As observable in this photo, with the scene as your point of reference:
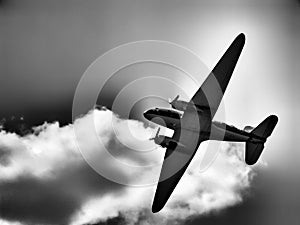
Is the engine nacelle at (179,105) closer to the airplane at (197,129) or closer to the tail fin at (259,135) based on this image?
the airplane at (197,129)

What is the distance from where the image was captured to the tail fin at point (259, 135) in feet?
20.8

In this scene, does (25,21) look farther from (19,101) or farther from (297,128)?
(297,128)

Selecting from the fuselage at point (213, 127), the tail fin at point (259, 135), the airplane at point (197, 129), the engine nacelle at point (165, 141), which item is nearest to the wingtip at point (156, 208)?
the airplane at point (197, 129)

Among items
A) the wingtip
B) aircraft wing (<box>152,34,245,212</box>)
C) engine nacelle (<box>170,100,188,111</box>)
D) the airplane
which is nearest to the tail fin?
the airplane

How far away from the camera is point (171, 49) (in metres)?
6.79

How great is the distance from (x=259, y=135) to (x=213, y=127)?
2.58ft

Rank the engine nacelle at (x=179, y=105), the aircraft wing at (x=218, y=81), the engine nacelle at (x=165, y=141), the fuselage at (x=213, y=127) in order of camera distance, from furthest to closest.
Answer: the fuselage at (x=213, y=127) → the engine nacelle at (x=165, y=141) → the engine nacelle at (x=179, y=105) → the aircraft wing at (x=218, y=81)

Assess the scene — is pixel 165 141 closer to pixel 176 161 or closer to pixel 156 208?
pixel 176 161

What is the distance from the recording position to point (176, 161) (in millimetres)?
6629

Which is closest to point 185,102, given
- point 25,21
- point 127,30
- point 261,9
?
point 127,30

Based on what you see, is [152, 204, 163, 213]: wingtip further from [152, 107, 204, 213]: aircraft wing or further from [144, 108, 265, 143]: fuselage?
[144, 108, 265, 143]: fuselage

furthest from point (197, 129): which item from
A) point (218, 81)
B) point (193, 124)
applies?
point (218, 81)

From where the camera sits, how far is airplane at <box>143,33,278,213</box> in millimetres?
6066

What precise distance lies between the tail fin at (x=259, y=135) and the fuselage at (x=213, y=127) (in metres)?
0.07
